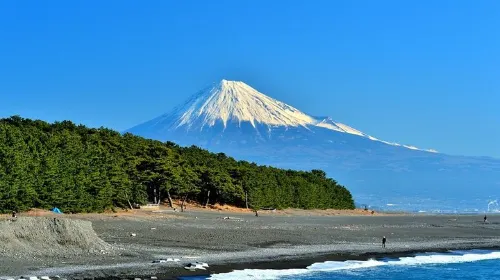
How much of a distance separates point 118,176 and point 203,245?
21.2 meters

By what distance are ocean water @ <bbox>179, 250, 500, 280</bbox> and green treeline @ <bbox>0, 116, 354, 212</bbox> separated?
69.6 feet

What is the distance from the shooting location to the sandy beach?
27.7m

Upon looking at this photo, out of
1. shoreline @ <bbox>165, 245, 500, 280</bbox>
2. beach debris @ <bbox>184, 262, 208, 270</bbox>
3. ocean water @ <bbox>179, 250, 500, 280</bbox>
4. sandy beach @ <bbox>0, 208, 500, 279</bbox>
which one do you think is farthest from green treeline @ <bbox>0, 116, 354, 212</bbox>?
ocean water @ <bbox>179, 250, 500, 280</bbox>

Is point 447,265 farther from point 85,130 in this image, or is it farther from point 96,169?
point 85,130

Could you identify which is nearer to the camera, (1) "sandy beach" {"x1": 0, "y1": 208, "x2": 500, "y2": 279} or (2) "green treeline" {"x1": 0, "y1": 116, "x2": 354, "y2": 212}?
(1) "sandy beach" {"x1": 0, "y1": 208, "x2": 500, "y2": 279}

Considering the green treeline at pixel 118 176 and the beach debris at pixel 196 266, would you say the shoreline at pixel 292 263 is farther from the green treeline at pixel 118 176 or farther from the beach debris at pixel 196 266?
the green treeline at pixel 118 176

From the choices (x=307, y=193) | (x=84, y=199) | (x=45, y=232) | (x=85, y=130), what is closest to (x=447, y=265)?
(x=45, y=232)

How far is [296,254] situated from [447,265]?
8.87m

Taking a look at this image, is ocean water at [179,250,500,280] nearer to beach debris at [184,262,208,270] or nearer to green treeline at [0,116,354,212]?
beach debris at [184,262,208,270]

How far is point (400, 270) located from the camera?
3538cm

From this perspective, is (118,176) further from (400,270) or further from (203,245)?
(400,270)

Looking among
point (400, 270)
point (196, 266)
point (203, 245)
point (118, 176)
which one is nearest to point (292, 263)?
point (203, 245)

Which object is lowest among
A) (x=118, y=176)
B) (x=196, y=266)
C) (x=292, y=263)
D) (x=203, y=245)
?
(x=196, y=266)

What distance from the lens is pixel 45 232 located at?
3017 cm
